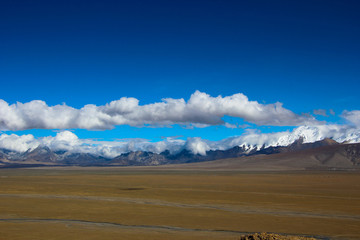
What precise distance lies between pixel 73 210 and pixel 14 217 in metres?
5.69

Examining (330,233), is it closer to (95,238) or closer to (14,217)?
(95,238)

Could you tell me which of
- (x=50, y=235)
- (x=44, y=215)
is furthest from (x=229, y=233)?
(x=44, y=215)

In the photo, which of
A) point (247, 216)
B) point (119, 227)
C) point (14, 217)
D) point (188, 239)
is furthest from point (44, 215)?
point (247, 216)

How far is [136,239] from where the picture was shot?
22.8 m

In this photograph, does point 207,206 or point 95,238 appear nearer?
point 95,238

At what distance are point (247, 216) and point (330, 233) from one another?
8107 millimetres

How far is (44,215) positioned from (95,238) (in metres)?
11.0

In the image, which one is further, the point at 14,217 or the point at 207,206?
the point at 207,206

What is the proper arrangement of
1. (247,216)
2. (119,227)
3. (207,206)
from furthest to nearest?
(207,206)
(247,216)
(119,227)

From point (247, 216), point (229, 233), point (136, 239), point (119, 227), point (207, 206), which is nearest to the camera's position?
point (136, 239)

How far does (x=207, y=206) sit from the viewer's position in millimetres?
38656

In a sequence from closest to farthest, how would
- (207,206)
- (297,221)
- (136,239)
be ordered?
(136,239)
(297,221)
(207,206)

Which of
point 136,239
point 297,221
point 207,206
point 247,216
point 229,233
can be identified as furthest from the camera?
point 207,206

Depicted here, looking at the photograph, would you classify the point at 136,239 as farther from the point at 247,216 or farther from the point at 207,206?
the point at 207,206
